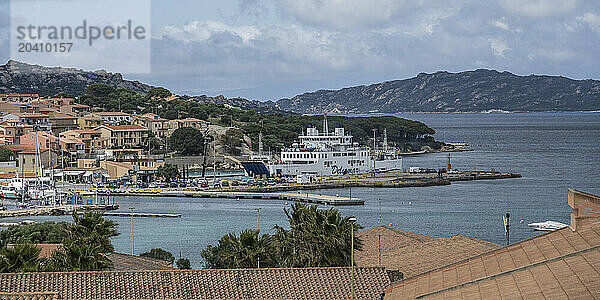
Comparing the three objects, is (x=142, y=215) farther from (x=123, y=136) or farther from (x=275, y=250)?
(x=123, y=136)

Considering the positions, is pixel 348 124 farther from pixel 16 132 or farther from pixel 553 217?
pixel 553 217

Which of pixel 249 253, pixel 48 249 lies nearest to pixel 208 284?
pixel 249 253

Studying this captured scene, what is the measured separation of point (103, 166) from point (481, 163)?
39.8 metres

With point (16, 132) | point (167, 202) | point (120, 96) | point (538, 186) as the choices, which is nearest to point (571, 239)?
point (167, 202)

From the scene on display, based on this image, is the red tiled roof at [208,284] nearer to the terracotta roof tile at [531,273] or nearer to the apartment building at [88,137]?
the terracotta roof tile at [531,273]

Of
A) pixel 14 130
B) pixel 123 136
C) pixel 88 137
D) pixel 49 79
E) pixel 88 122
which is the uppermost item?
pixel 49 79

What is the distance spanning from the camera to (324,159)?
76750mm

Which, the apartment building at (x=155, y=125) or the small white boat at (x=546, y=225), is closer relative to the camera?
the small white boat at (x=546, y=225)

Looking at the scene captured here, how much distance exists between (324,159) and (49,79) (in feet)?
350

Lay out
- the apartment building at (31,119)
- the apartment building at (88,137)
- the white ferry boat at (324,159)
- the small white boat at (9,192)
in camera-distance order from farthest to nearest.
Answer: the apartment building at (31,119) → the apartment building at (88,137) → the white ferry boat at (324,159) → the small white boat at (9,192)

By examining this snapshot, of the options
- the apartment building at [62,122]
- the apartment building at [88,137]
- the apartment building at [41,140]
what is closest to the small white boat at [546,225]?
the apartment building at [41,140]

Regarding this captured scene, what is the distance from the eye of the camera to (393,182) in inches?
2726

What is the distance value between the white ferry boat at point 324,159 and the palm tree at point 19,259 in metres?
56.2

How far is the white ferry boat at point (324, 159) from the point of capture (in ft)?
249
